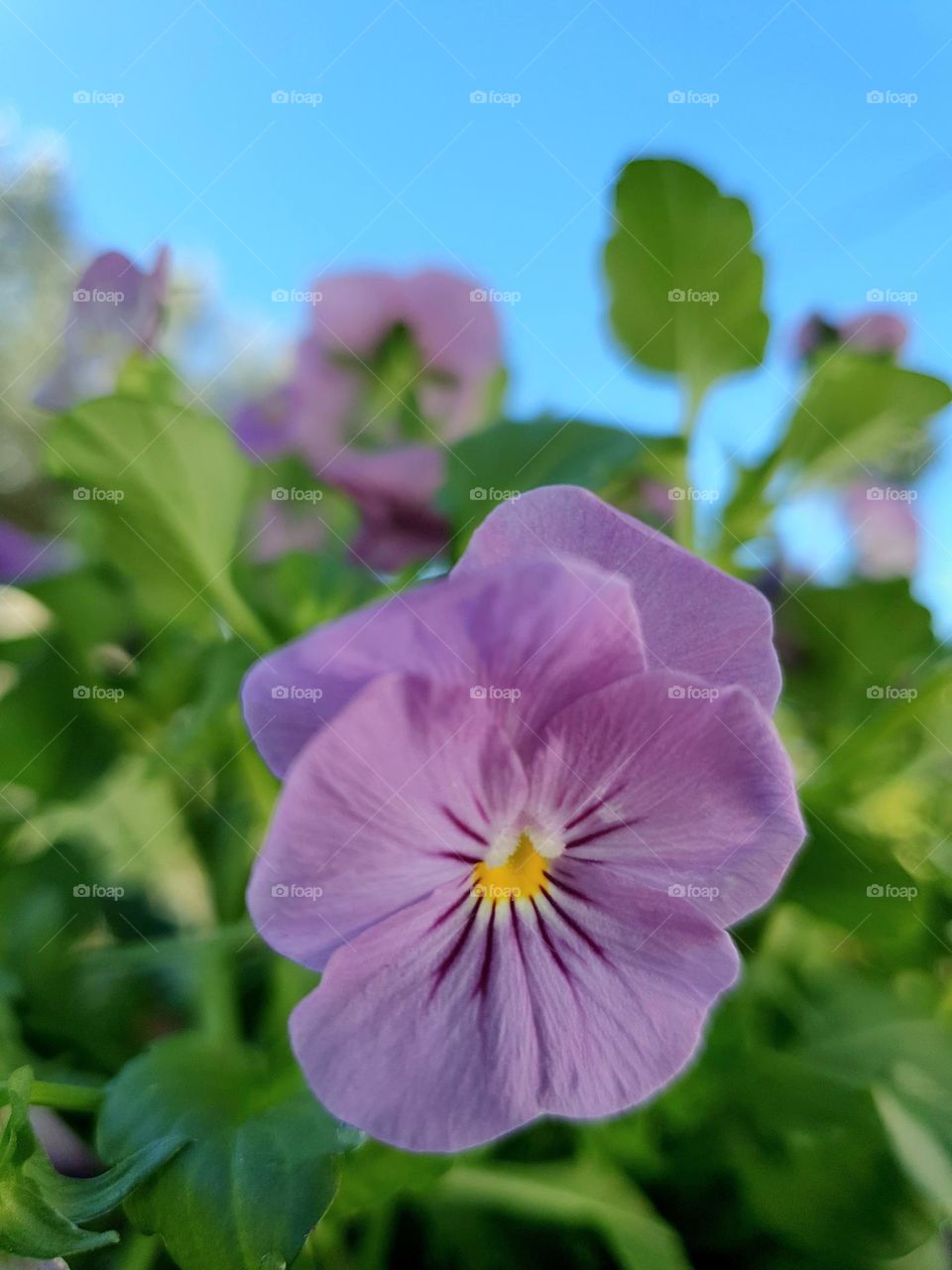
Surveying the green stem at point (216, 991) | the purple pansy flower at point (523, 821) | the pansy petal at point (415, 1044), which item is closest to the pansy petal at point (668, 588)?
the purple pansy flower at point (523, 821)

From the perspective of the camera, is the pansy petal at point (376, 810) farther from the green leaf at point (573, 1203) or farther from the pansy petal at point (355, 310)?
the pansy petal at point (355, 310)

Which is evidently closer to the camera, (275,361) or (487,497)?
(487,497)

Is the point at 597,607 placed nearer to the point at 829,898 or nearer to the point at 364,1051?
the point at 364,1051

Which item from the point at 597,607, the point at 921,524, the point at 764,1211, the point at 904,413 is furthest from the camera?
the point at 921,524

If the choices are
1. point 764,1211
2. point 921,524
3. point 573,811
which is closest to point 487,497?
point 573,811

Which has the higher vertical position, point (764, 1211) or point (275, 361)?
point (275, 361)

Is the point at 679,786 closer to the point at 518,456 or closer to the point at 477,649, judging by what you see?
the point at 477,649
